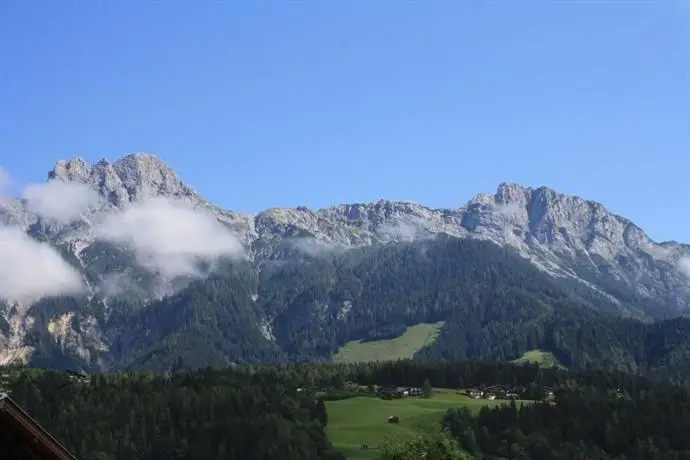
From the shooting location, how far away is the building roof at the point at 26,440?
22.1 m

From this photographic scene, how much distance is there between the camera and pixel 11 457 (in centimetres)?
2281

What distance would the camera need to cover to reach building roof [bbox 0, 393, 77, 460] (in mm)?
22094

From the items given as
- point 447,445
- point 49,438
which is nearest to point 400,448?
point 447,445

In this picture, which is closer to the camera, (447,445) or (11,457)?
(11,457)

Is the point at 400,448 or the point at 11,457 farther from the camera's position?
the point at 400,448

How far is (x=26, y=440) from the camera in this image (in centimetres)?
2278

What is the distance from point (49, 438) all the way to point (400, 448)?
182 ft

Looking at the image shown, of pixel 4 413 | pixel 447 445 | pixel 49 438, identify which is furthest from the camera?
pixel 447 445

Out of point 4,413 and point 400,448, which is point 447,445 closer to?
point 400,448

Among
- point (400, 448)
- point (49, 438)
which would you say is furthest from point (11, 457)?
point (400, 448)

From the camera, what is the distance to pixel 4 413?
850 inches

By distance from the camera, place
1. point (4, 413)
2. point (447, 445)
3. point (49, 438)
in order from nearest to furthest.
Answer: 1. point (4, 413)
2. point (49, 438)
3. point (447, 445)

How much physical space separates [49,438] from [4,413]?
1839mm

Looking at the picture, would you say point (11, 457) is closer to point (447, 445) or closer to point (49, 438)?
point (49, 438)
